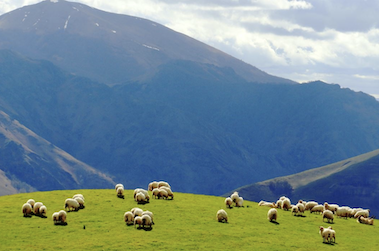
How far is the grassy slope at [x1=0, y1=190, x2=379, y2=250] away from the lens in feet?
148

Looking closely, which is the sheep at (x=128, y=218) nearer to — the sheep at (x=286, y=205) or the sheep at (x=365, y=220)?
the sheep at (x=286, y=205)

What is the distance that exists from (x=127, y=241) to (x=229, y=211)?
17.4 m

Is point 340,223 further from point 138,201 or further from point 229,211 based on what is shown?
point 138,201

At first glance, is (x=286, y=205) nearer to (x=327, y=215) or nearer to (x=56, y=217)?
(x=327, y=215)

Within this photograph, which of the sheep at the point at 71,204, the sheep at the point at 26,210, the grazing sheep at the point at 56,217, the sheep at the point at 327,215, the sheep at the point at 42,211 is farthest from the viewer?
the sheep at the point at 327,215

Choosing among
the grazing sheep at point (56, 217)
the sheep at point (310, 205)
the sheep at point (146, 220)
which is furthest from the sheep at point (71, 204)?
the sheep at point (310, 205)

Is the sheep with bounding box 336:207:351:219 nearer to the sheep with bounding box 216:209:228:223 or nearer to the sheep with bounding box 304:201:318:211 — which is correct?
the sheep with bounding box 304:201:318:211

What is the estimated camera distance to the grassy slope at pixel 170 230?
148 ft

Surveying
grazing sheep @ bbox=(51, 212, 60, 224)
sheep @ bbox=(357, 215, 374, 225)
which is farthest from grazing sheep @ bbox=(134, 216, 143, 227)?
sheep @ bbox=(357, 215, 374, 225)

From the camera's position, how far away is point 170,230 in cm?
4959

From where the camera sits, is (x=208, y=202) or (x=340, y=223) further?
(x=208, y=202)

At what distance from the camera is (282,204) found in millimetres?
65125

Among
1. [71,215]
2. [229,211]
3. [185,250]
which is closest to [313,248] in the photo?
[185,250]

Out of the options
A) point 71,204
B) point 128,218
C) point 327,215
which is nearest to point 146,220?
point 128,218
